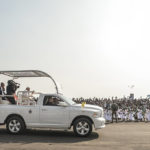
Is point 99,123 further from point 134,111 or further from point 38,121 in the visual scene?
point 134,111

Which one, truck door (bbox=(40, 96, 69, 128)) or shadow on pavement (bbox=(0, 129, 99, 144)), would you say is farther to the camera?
truck door (bbox=(40, 96, 69, 128))

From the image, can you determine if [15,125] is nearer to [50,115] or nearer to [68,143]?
[50,115]

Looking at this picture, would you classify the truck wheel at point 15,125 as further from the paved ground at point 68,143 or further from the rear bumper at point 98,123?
the rear bumper at point 98,123

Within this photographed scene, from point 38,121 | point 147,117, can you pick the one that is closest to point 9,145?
point 38,121

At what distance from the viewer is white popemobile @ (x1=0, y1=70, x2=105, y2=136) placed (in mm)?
11117

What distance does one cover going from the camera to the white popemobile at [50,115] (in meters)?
11.1

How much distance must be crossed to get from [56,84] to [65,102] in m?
3.33

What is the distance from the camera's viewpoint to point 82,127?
11062 millimetres

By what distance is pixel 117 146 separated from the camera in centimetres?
915

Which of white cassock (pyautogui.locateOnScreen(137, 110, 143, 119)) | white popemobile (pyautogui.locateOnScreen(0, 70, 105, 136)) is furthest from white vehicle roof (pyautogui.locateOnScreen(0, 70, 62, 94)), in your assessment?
white cassock (pyautogui.locateOnScreen(137, 110, 143, 119))

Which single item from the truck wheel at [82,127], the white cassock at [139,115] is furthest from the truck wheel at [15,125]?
the white cassock at [139,115]

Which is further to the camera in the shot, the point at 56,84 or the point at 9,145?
the point at 56,84

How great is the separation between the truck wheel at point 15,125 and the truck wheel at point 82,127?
237 centimetres

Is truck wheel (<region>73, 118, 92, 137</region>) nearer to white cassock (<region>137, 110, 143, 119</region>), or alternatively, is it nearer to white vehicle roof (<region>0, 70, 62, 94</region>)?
white vehicle roof (<region>0, 70, 62, 94</region>)
